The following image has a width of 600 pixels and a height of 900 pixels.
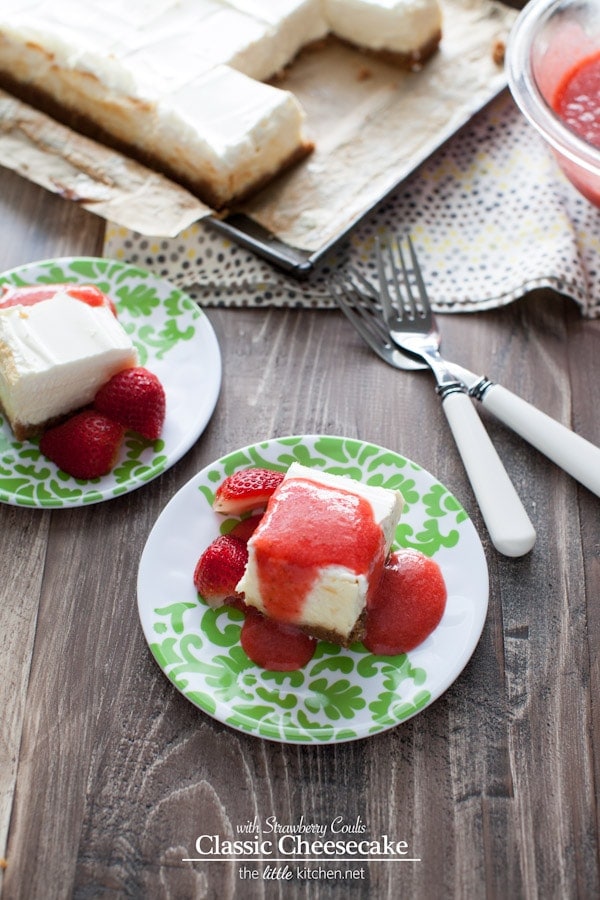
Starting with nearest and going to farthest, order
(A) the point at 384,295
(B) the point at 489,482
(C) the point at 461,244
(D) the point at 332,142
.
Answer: (B) the point at 489,482
(A) the point at 384,295
(C) the point at 461,244
(D) the point at 332,142

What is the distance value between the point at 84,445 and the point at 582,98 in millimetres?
1204

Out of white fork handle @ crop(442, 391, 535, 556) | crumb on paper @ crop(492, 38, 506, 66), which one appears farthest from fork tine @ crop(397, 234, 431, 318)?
crumb on paper @ crop(492, 38, 506, 66)

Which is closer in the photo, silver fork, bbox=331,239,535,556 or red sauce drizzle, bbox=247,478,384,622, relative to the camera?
red sauce drizzle, bbox=247,478,384,622

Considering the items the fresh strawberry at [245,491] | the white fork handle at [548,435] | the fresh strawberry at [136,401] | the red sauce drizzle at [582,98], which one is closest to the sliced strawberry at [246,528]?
the fresh strawberry at [245,491]

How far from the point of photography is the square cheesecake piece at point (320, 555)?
1.24 metres

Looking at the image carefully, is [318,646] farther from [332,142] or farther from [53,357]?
[332,142]

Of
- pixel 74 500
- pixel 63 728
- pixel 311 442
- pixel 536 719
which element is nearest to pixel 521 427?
pixel 311 442

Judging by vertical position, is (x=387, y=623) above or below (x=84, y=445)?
above

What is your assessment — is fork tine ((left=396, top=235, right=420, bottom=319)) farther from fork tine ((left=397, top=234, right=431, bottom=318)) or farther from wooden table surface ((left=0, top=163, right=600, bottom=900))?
wooden table surface ((left=0, top=163, right=600, bottom=900))

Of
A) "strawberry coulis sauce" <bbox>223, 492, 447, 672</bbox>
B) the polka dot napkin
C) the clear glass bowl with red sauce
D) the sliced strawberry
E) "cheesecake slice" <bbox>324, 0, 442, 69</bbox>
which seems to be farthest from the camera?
"cheesecake slice" <bbox>324, 0, 442, 69</bbox>

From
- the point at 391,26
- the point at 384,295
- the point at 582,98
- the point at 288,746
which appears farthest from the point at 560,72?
the point at 288,746

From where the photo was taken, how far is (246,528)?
1.42 metres

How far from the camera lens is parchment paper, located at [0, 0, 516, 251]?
Result: 6.21 ft

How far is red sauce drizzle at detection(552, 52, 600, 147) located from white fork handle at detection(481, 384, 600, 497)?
1.85 feet
